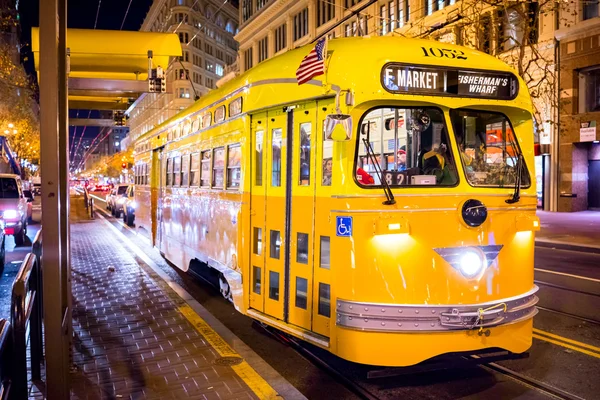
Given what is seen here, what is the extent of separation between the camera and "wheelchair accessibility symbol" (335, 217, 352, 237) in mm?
4793

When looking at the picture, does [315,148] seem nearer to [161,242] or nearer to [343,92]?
[343,92]

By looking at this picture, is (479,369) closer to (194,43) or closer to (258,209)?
(258,209)

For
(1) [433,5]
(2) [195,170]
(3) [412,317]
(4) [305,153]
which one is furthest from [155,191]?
(1) [433,5]

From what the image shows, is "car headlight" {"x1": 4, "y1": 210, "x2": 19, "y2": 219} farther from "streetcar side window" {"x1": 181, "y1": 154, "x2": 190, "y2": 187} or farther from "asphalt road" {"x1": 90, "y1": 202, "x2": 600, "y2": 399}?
"asphalt road" {"x1": 90, "y1": 202, "x2": 600, "y2": 399}

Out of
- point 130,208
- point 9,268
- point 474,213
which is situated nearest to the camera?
point 474,213

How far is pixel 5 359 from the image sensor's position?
139 inches

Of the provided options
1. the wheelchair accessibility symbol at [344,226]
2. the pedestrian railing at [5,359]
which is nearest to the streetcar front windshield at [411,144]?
the wheelchair accessibility symbol at [344,226]

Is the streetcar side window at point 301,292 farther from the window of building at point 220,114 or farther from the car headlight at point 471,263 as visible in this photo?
the window of building at point 220,114

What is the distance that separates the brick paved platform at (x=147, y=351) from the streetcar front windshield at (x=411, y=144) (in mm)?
2306

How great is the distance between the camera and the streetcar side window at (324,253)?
16.9 ft

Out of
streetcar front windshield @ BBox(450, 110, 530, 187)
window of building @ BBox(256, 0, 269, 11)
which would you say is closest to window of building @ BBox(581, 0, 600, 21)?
streetcar front windshield @ BBox(450, 110, 530, 187)

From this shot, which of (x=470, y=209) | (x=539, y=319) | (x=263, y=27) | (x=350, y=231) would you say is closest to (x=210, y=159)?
(x=350, y=231)

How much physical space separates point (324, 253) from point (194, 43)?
83.9 metres

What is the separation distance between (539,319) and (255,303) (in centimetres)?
405
